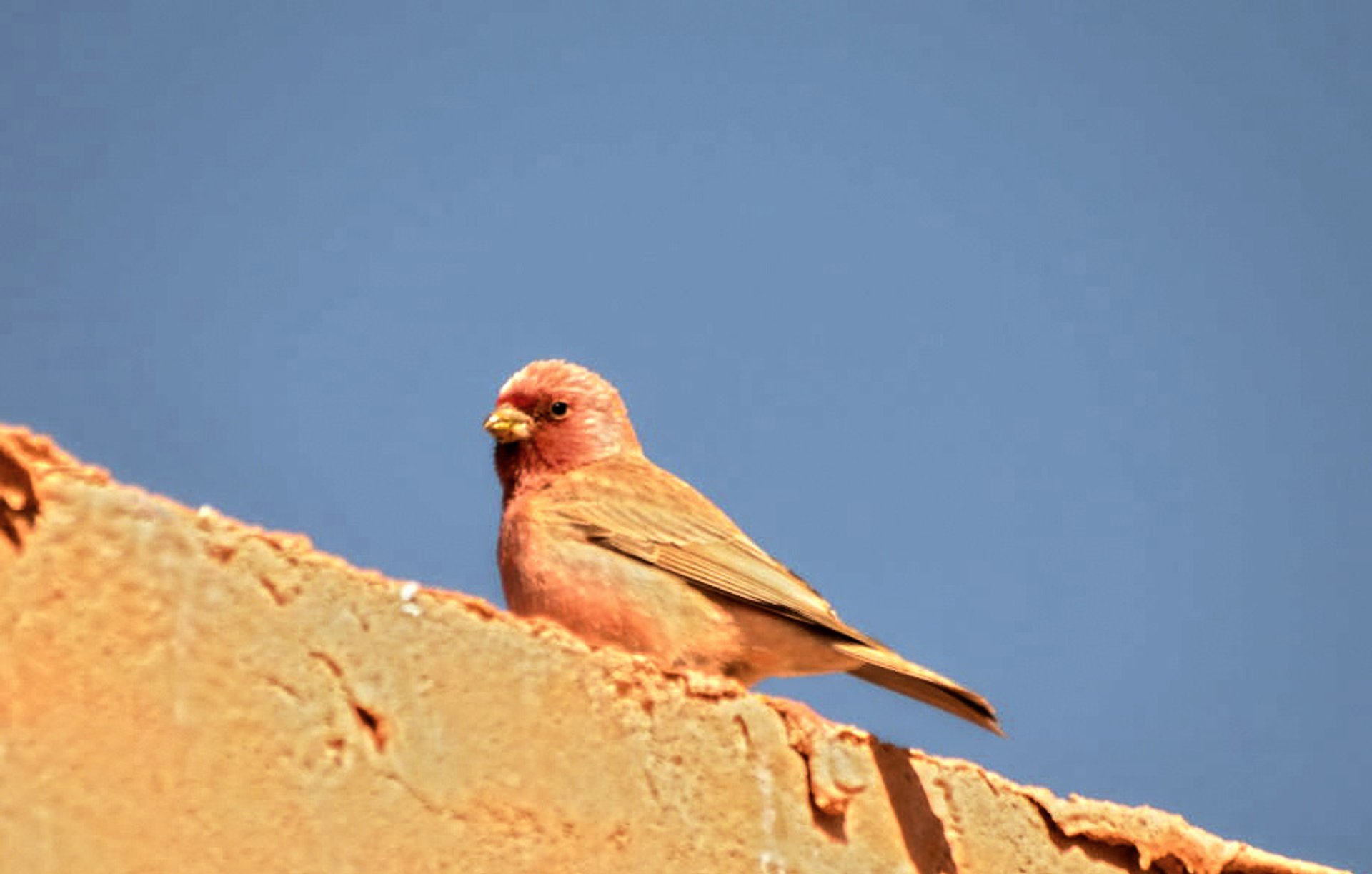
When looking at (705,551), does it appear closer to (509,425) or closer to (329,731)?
(509,425)

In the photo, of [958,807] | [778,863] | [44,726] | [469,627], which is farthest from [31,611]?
[958,807]

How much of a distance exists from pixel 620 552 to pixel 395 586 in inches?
73.3

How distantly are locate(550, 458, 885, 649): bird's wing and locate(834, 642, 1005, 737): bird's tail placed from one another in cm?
4

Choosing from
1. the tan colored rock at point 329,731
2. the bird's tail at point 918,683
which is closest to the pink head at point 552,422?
the bird's tail at point 918,683

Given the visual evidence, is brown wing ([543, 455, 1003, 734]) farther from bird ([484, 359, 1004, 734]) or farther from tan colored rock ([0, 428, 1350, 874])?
tan colored rock ([0, 428, 1350, 874])

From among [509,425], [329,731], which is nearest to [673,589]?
[509,425]

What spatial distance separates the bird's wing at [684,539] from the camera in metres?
5.88

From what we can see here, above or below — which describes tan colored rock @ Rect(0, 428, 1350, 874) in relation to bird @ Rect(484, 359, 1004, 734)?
below

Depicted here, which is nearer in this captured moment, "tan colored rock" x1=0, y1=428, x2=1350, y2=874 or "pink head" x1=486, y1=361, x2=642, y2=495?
"tan colored rock" x1=0, y1=428, x2=1350, y2=874

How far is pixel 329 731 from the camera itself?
13.1 ft

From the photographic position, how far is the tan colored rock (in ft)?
11.9

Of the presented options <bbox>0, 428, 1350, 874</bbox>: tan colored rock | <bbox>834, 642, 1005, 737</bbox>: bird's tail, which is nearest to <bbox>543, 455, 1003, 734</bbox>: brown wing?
<bbox>834, 642, 1005, 737</bbox>: bird's tail

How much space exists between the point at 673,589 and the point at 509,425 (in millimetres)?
1107

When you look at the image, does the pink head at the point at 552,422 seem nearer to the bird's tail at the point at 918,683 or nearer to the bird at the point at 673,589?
the bird at the point at 673,589
